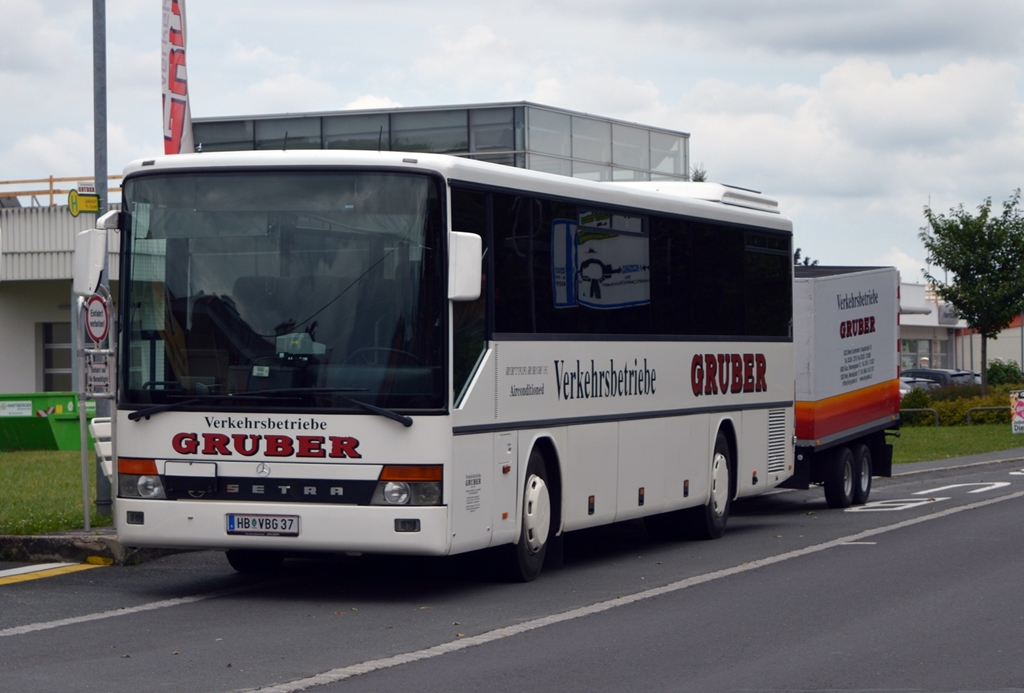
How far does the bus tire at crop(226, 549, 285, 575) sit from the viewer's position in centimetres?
1189

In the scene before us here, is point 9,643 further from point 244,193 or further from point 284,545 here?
point 244,193

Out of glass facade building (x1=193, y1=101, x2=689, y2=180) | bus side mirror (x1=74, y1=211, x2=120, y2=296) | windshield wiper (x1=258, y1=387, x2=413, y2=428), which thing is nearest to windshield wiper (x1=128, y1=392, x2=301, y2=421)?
windshield wiper (x1=258, y1=387, x2=413, y2=428)

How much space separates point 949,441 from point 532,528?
2543 cm

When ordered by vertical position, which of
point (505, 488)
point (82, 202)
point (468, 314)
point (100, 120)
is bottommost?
point (505, 488)

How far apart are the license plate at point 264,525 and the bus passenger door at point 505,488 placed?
56.4 inches

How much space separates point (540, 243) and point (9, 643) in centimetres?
492

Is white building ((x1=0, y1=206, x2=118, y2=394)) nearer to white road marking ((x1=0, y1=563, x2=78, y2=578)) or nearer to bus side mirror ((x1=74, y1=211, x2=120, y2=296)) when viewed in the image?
white road marking ((x1=0, y1=563, x2=78, y2=578))

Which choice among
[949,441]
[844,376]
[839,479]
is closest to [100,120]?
[844,376]

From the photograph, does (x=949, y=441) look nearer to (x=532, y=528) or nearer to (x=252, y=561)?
(x=532, y=528)

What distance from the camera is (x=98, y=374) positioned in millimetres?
12844

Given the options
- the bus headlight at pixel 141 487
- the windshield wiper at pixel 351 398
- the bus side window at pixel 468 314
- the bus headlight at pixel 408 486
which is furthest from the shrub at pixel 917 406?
the bus headlight at pixel 141 487

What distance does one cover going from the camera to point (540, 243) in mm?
11773

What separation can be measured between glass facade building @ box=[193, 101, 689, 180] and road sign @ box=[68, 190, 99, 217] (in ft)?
81.9

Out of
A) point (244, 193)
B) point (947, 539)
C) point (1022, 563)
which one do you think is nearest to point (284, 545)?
point (244, 193)
